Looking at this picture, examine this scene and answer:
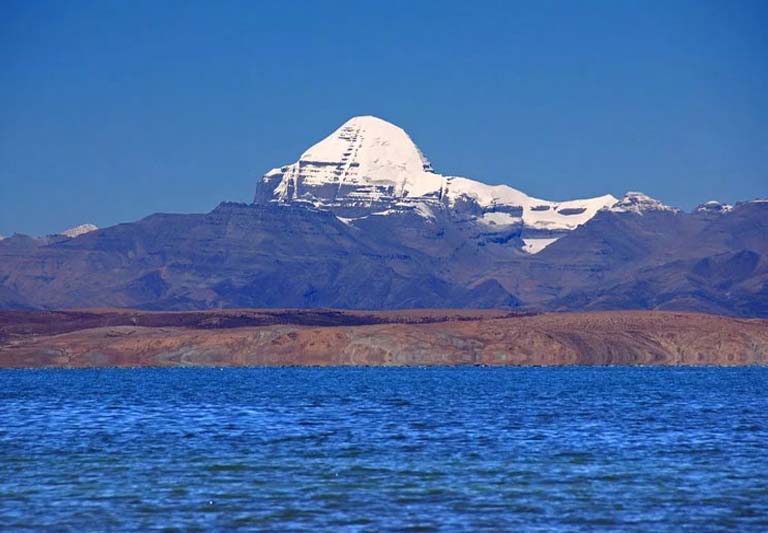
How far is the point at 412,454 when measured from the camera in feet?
256

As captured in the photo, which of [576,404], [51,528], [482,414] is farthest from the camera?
[576,404]

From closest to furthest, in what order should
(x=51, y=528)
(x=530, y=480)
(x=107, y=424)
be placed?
(x=51, y=528), (x=530, y=480), (x=107, y=424)

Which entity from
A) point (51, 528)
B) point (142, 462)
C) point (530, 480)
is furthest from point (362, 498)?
point (142, 462)

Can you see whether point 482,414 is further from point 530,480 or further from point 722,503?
point 722,503

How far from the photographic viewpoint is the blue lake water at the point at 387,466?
55.8 meters

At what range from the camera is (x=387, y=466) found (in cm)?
7212

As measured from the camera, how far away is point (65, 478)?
67812mm

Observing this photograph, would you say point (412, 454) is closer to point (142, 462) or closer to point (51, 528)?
point (142, 462)

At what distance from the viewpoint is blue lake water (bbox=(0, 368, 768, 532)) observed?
2195 inches

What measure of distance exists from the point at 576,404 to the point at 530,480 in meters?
66.2

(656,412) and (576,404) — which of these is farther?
(576,404)

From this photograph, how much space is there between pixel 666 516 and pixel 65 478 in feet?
95.2

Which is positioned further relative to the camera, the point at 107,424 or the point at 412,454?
the point at 107,424

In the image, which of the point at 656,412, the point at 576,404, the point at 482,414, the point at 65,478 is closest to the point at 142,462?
the point at 65,478
